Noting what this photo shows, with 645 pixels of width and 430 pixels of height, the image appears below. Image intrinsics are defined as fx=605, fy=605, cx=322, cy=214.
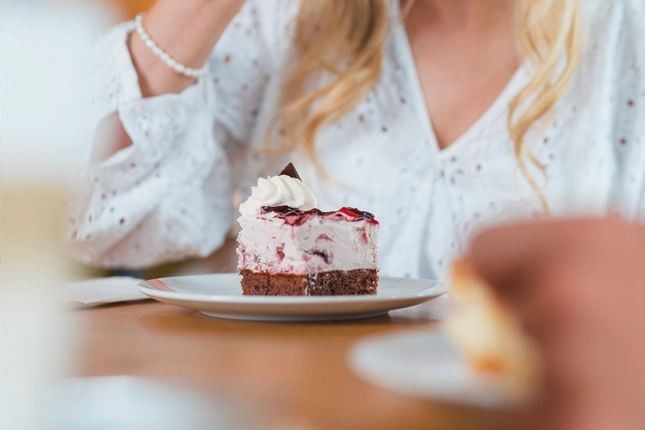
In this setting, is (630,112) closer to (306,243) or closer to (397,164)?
(397,164)

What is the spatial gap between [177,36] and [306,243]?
0.61 metres

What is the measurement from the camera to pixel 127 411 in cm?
34

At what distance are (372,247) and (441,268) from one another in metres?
0.48

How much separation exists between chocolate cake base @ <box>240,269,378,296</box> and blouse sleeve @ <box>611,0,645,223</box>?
0.67 metres

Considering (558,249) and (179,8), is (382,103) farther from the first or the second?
(558,249)

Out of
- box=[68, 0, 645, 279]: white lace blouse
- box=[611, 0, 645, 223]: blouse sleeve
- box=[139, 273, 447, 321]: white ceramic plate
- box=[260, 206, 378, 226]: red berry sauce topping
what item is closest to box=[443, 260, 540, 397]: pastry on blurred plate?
box=[139, 273, 447, 321]: white ceramic plate

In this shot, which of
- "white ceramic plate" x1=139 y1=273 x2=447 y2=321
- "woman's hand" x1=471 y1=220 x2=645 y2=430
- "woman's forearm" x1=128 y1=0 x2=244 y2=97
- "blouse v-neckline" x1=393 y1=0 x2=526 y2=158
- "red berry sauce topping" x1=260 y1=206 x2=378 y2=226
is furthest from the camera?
"blouse v-neckline" x1=393 y1=0 x2=526 y2=158

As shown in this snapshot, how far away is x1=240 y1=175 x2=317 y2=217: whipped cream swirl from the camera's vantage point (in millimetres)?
766

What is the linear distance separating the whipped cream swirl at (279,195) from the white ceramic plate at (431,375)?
44 cm

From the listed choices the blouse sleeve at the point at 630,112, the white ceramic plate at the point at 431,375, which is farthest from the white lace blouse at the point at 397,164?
the white ceramic plate at the point at 431,375

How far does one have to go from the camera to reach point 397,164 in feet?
4.17

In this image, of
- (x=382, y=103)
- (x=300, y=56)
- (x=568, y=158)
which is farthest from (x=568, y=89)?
(x=300, y=56)

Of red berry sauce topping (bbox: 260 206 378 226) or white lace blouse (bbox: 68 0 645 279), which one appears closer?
red berry sauce topping (bbox: 260 206 378 226)

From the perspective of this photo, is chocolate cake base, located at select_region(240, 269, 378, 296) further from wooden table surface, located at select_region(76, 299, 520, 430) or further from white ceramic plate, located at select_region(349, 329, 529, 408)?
white ceramic plate, located at select_region(349, 329, 529, 408)
